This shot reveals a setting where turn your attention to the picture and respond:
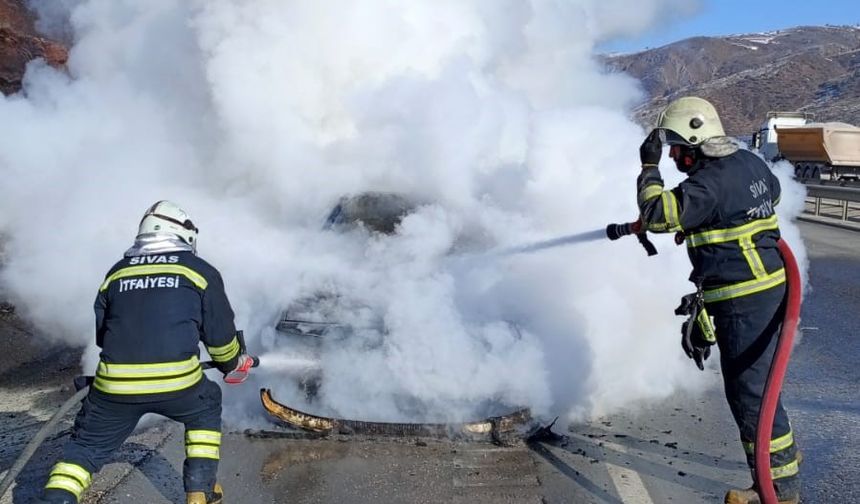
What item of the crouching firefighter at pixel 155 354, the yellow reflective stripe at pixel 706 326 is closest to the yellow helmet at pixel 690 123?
the yellow reflective stripe at pixel 706 326

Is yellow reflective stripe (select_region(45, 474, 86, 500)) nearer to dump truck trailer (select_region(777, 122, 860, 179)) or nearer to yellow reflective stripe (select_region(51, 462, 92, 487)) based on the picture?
yellow reflective stripe (select_region(51, 462, 92, 487))

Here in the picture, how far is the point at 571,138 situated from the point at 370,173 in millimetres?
2242

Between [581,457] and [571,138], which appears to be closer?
[581,457]

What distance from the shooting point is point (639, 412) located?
470cm

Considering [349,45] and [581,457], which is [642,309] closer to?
[581,457]

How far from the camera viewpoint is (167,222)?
10.7 ft

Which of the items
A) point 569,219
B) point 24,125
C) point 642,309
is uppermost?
point 24,125

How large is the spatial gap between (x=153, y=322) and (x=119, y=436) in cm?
54

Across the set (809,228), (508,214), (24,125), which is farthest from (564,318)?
(809,228)

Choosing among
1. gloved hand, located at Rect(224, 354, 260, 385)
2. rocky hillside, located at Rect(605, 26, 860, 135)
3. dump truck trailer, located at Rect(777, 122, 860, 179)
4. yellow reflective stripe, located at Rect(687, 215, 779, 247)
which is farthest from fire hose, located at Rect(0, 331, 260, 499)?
dump truck trailer, located at Rect(777, 122, 860, 179)

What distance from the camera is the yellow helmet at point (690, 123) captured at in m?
3.31

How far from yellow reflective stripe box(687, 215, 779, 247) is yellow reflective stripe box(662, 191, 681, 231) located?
7.4 inches

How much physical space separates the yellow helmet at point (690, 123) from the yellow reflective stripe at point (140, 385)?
7.69 ft

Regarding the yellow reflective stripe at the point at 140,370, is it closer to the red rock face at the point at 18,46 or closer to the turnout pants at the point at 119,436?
the turnout pants at the point at 119,436
